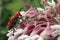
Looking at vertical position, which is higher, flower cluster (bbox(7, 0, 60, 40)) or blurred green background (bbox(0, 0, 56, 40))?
blurred green background (bbox(0, 0, 56, 40))

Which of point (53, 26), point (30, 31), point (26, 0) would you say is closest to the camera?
point (53, 26)

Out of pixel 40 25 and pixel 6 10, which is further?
pixel 6 10

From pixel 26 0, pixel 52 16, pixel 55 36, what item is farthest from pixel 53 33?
pixel 26 0

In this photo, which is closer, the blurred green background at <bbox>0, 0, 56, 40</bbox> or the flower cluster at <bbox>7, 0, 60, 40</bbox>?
the flower cluster at <bbox>7, 0, 60, 40</bbox>

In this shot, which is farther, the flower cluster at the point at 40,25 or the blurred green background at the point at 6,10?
the blurred green background at the point at 6,10

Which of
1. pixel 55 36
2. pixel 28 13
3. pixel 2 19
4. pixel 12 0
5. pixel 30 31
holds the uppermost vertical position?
pixel 12 0

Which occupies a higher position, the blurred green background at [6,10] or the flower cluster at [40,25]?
the blurred green background at [6,10]

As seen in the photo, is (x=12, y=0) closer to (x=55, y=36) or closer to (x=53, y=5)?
(x=53, y=5)

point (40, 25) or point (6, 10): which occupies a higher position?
point (6, 10)
